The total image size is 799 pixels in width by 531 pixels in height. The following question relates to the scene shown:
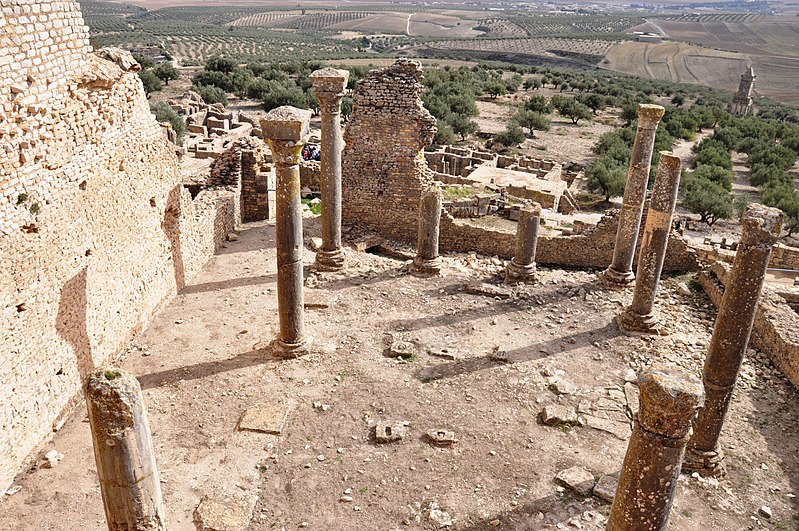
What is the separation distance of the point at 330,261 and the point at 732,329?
8.64 metres

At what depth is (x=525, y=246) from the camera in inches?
559

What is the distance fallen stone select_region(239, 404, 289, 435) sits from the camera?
884cm

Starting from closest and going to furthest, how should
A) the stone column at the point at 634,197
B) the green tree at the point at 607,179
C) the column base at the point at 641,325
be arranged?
the column base at the point at 641,325 → the stone column at the point at 634,197 → the green tree at the point at 607,179

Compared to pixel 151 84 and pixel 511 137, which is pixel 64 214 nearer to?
pixel 511 137

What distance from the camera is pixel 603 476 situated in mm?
8094

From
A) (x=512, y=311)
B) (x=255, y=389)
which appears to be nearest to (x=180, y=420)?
(x=255, y=389)

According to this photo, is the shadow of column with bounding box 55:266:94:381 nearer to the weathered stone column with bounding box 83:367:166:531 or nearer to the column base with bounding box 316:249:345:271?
the weathered stone column with bounding box 83:367:166:531

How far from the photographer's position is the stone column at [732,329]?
777 centimetres

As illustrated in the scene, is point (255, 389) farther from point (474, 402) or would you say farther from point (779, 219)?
point (779, 219)

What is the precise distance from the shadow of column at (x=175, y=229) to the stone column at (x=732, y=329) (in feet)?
32.1

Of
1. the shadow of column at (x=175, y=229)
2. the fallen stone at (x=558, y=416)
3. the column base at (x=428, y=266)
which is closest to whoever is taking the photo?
the fallen stone at (x=558, y=416)

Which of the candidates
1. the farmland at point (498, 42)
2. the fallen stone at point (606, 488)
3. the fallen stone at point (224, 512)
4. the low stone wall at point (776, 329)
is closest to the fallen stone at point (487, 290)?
the low stone wall at point (776, 329)

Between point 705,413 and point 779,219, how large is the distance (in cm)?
267

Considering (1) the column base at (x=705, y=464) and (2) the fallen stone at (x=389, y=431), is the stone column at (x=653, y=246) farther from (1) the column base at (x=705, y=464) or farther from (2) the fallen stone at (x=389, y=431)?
(2) the fallen stone at (x=389, y=431)
